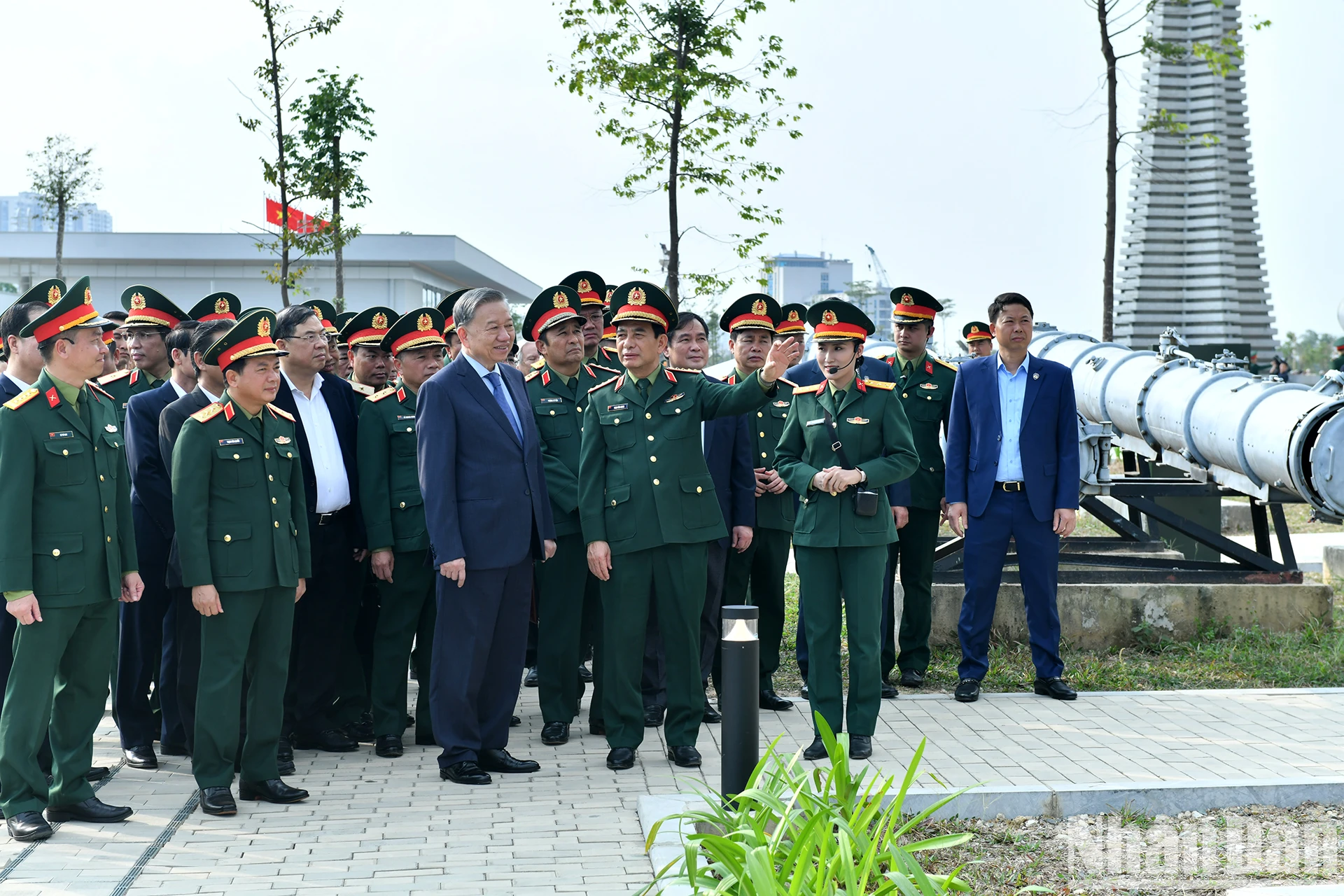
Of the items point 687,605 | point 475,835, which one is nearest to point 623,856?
point 475,835

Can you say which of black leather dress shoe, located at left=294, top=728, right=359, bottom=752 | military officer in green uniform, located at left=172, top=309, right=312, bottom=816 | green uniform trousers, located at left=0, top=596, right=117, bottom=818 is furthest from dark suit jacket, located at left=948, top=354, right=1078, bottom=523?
green uniform trousers, located at left=0, top=596, right=117, bottom=818

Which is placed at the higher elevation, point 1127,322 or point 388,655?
point 1127,322

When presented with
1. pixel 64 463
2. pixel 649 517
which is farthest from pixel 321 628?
pixel 649 517

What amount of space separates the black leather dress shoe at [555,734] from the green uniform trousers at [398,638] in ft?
1.81

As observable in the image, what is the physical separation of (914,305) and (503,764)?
353 centimetres

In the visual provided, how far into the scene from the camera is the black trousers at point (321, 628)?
234 inches

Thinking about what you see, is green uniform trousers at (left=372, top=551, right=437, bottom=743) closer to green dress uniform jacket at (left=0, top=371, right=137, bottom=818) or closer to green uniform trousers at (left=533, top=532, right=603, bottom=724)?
green uniform trousers at (left=533, top=532, right=603, bottom=724)

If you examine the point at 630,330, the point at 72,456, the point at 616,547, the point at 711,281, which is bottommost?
the point at 616,547

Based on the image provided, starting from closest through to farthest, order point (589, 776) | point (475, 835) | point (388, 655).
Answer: point (475, 835) → point (589, 776) → point (388, 655)

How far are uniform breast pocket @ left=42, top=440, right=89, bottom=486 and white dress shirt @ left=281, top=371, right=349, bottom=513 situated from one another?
3.75 feet

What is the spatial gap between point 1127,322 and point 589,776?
96.1ft

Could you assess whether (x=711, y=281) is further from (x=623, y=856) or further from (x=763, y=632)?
(x=623, y=856)

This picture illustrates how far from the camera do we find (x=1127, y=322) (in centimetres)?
3189

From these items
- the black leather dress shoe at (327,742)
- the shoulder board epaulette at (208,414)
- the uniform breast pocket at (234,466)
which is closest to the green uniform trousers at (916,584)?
the black leather dress shoe at (327,742)
